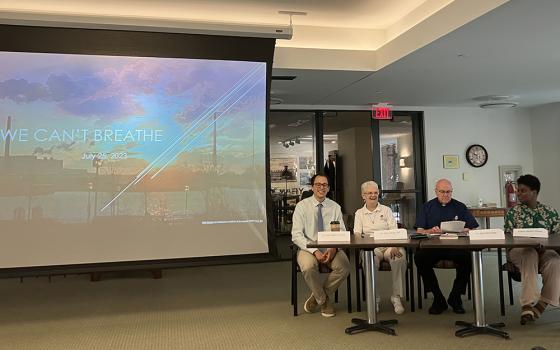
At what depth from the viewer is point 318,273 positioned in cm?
369

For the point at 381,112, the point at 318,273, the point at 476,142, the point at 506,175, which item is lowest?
the point at 318,273

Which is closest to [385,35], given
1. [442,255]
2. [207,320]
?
[442,255]

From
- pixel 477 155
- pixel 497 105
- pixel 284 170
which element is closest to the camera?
pixel 497 105

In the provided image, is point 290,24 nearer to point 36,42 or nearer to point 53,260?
point 36,42

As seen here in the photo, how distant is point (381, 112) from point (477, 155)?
1.87 m

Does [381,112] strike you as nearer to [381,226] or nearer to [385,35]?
A: [385,35]

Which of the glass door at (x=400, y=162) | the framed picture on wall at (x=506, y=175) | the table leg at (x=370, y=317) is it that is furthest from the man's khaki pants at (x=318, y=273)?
the framed picture on wall at (x=506, y=175)

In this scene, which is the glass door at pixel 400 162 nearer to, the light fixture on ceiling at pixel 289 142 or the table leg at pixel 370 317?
the light fixture on ceiling at pixel 289 142

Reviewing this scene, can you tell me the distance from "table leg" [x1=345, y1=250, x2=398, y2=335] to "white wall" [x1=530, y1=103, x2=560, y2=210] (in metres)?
5.28

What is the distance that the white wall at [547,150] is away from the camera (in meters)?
7.03

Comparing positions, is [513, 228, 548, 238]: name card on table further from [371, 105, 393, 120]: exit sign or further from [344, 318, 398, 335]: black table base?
[371, 105, 393, 120]: exit sign

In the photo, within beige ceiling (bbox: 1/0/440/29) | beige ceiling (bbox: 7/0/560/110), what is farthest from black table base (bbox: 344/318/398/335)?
beige ceiling (bbox: 1/0/440/29)

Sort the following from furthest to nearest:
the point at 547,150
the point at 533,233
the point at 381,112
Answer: the point at 547,150 < the point at 381,112 < the point at 533,233

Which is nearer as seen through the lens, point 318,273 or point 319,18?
point 318,273
